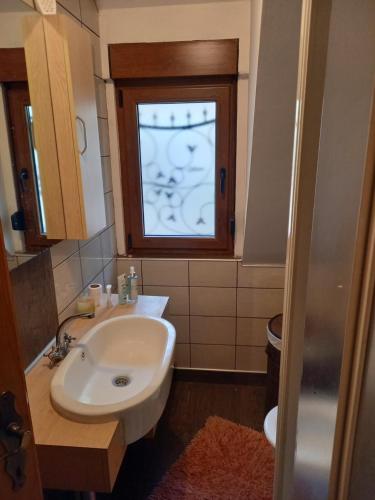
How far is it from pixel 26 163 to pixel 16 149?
0.21 ft

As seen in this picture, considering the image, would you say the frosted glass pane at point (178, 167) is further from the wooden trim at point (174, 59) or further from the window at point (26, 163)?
the window at point (26, 163)

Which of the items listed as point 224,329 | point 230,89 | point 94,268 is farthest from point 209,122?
point 224,329

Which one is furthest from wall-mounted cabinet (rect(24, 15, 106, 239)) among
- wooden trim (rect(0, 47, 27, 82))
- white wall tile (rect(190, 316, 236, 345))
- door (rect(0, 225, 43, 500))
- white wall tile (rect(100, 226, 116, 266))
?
white wall tile (rect(190, 316, 236, 345))

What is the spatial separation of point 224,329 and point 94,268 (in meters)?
0.95

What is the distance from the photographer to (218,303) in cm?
233

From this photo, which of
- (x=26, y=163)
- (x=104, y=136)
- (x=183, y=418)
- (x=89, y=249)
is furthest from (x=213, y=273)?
(x=26, y=163)

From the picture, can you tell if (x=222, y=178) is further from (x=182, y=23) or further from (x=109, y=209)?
(x=182, y=23)

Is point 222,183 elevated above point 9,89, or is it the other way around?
point 9,89

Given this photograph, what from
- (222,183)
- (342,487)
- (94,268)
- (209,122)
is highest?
(209,122)

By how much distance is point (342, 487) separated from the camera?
1.44 ft

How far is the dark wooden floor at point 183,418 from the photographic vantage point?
1.76 metres

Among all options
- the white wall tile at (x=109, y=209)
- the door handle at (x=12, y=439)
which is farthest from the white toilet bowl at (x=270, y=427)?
the white wall tile at (x=109, y=209)

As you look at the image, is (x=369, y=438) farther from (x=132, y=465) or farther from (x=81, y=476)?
(x=132, y=465)

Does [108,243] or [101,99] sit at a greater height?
[101,99]
